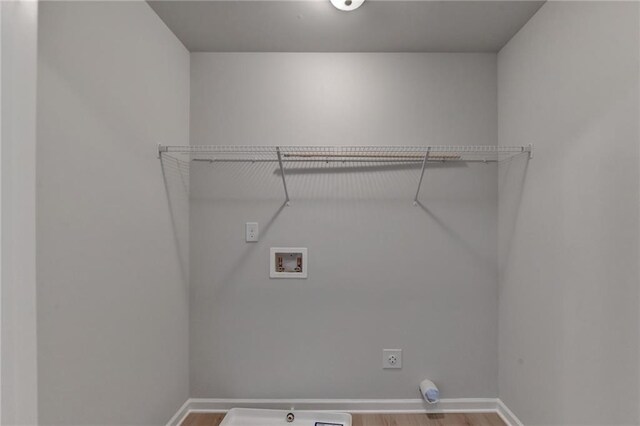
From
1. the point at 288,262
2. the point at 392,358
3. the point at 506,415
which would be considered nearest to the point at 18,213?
the point at 288,262

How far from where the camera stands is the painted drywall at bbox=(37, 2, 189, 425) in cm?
92

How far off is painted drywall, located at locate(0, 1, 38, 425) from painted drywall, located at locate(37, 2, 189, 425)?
1.88 ft

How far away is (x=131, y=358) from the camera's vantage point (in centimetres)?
128

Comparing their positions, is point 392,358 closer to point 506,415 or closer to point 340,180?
point 506,415

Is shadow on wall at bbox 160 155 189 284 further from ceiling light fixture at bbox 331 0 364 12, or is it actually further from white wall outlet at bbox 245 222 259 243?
ceiling light fixture at bbox 331 0 364 12

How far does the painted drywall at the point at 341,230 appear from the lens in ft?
5.87

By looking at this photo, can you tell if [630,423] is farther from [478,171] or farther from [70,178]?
[70,178]

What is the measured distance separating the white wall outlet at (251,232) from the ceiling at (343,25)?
1.04m

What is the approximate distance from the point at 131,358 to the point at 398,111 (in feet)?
6.02

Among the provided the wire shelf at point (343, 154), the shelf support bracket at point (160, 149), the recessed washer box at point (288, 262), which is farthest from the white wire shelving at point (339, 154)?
the recessed washer box at point (288, 262)

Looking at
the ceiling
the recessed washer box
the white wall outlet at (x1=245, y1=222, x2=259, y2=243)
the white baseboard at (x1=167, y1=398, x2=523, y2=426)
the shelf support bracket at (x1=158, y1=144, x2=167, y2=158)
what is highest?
the ceiling

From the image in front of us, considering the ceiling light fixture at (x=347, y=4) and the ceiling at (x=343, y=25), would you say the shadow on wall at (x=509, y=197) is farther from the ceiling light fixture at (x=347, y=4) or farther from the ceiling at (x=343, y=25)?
the ceiling light fixture at (x=347, y=4)

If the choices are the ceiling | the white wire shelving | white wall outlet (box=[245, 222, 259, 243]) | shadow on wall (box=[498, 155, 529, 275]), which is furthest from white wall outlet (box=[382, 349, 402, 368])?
the ceiling

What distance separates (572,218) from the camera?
47.8 inches
